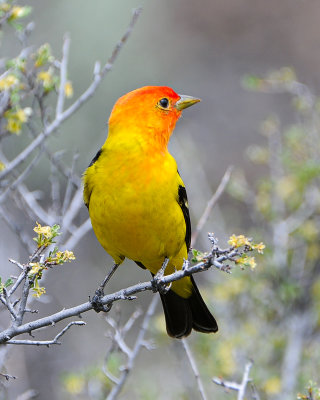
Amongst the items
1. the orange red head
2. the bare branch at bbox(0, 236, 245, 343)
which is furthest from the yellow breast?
the bare branch at bbox(0, 236, 245, 343)

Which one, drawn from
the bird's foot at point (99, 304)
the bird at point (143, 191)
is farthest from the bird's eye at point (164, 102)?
the bird's foot at point (99, 304)

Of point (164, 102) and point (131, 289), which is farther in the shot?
point (164, 102)

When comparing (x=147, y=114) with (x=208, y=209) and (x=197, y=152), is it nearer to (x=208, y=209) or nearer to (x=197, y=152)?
(x=208, y=209)

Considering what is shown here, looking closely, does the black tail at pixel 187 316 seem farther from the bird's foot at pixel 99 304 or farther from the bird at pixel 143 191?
the bird's foot at pixel 99 304

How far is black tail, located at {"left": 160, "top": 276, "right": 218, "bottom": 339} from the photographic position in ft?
14.3

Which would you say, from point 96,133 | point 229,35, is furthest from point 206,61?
point 96,133

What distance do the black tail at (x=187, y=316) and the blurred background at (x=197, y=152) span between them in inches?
5.5

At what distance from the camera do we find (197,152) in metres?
10.1

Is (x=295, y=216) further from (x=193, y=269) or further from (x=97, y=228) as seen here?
(x=193, y=269)

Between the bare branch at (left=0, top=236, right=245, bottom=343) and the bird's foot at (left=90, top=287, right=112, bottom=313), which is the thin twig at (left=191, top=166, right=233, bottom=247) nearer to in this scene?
the bird's foot at (left=90, top=287, right=112, bottom=313)

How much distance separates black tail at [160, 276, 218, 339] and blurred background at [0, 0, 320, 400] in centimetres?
14

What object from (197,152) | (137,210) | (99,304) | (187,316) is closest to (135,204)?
(137,210)

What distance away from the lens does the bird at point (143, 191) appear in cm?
372

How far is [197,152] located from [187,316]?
19.1 ft
